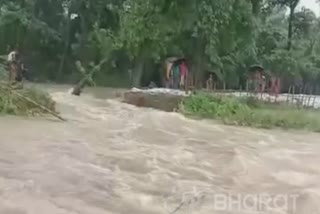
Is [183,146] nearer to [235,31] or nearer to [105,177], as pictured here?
[105,177]

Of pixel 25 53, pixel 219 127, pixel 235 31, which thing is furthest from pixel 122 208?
pixel 25 53

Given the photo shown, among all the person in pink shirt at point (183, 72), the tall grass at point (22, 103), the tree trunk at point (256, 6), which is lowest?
the tall grass at point (22, 103)

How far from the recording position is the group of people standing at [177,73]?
96.9 feet

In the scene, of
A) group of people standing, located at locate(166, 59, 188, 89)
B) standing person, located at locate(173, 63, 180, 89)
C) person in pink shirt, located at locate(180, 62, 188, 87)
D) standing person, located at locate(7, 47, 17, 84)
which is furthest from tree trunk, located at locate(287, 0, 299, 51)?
standing person, located at locate(7, 47, 17, 84)

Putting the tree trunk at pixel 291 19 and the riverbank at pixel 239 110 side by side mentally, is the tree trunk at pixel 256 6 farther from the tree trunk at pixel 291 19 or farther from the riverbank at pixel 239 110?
the tree trunk at pixel 291 19

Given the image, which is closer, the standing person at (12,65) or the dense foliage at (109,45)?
the standing person at (12,65)

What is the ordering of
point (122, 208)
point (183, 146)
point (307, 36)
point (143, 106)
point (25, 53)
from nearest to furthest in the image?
point (122, 208), point (183, 146), point (143, 106), point (25, 53), point (307, 36)

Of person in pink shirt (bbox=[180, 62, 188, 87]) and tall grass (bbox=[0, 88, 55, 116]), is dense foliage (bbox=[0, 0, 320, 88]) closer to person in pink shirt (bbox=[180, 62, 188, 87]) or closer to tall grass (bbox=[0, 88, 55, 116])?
person in pink shirt (bbox=[180, 62, 188, 87])

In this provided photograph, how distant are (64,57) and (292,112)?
958 inches

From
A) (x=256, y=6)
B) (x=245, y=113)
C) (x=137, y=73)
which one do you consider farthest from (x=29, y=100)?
(x=137, y=73)

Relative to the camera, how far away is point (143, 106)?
848 inches
